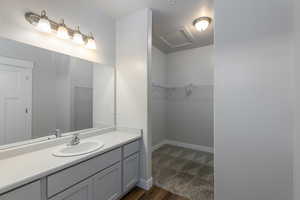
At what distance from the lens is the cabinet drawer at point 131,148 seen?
1.71 meters

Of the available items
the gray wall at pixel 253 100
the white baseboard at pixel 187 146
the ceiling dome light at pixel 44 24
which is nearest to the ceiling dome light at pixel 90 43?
the ceiling dome light at pixel 44 24

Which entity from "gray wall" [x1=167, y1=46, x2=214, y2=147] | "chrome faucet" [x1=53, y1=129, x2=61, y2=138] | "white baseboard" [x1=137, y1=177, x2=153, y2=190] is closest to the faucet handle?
"chrome faucet" [x1=53, y1=129, x2=61, y2=138]

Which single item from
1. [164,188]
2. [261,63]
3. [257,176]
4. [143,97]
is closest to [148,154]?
[164,188]

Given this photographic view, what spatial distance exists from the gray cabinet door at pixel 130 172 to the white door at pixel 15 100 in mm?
1117

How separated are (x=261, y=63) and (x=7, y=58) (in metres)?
2.31

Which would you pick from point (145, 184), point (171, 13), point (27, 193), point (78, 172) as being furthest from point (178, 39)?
point (27, 193)

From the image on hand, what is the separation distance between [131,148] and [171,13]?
208cm

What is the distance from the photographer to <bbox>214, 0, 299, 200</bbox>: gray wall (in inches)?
42.5

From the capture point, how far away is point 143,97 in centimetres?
195

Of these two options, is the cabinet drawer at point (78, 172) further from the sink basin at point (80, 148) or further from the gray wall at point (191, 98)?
the gray wall at point (191, 98)

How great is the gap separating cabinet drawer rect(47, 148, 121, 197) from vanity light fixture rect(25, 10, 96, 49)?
55.0 inches

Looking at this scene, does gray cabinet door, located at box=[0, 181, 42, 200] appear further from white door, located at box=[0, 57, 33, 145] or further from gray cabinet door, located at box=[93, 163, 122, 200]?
white door, located at box=[0, 57, 33, 145]

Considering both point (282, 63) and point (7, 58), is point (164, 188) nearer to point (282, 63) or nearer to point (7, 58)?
point (282, 63)

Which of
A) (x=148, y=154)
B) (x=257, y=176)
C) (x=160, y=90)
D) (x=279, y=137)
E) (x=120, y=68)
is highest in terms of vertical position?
(x=120, y=68)
